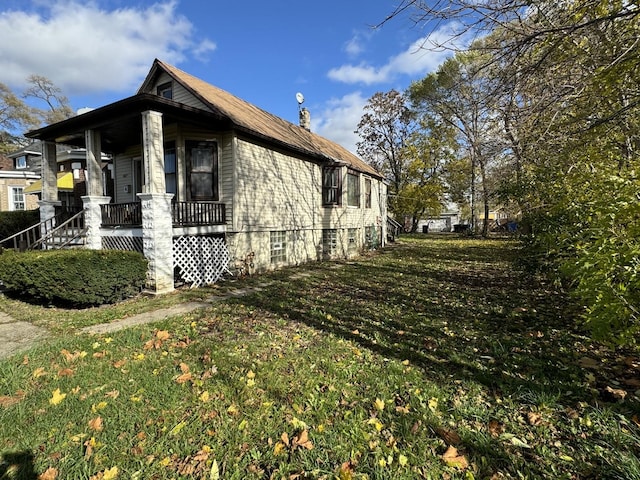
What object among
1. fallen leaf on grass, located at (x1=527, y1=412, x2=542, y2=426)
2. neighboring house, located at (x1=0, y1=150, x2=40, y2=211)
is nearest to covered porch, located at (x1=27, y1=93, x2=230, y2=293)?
fallen leaf on grass, located at (x1=527, y1=412, x2=542, y2=426)

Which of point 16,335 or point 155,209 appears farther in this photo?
point 155,209

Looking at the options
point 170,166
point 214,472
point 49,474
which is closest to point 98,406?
point 49,474

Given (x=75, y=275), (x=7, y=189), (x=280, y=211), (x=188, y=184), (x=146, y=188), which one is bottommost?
(x=75, y=275)

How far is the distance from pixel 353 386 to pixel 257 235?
307 inches

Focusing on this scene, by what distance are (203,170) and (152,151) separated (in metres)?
2.32

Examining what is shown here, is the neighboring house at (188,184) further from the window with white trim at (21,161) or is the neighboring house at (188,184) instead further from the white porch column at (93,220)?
the window with white trim at (21,161)

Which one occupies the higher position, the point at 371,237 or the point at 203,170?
the point at 203,170

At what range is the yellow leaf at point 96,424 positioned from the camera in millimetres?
2742

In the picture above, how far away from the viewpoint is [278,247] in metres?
11.8

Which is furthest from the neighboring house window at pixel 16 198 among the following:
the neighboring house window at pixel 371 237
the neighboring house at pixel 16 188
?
the neighboring house window at pixel 371 237

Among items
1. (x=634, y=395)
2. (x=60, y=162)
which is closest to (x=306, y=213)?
(x=634, y=395)

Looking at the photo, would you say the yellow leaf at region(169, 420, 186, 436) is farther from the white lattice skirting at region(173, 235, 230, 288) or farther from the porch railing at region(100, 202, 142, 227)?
the porch railing at region(100, 202, 142, 227)

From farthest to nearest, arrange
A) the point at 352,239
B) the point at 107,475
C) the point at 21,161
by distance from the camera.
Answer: the point at 21,161 < the point at 352,239 < the point at 107,475

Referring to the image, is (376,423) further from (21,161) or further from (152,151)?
(21,161)
